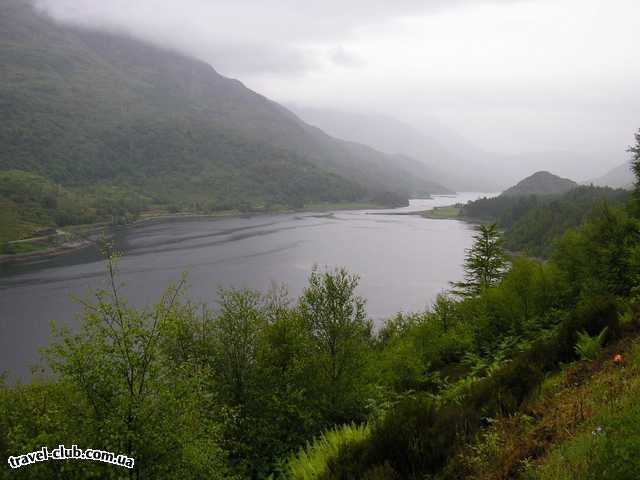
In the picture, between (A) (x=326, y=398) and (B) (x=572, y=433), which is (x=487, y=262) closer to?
(A) (x=326, y=398)

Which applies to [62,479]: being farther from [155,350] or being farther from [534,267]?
[534,267]

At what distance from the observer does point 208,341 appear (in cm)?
1883

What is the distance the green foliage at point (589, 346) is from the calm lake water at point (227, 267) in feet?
122

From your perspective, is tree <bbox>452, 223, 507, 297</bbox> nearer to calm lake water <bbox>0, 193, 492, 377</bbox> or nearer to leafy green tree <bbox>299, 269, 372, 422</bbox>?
leafy green tree <bbox>299, 269, 372, 422</bbox>

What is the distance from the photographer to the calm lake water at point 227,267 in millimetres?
62656

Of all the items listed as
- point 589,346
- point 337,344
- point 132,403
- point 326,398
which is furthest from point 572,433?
point 337,344

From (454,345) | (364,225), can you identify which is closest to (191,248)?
(364,225)

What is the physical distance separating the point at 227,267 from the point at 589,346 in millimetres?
83644

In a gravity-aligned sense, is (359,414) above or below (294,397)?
below

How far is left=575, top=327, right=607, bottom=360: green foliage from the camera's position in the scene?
10521mm

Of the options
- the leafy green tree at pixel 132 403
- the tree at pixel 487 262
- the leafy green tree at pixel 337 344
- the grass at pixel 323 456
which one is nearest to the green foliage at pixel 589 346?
the grass at pixel 323 456

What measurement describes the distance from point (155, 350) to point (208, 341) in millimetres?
7893

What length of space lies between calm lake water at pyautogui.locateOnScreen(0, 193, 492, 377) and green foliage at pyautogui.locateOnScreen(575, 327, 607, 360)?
3722 centimetres

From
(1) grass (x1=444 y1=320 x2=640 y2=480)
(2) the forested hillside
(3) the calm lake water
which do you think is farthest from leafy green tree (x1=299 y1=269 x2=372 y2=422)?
(3) the calm lake water
